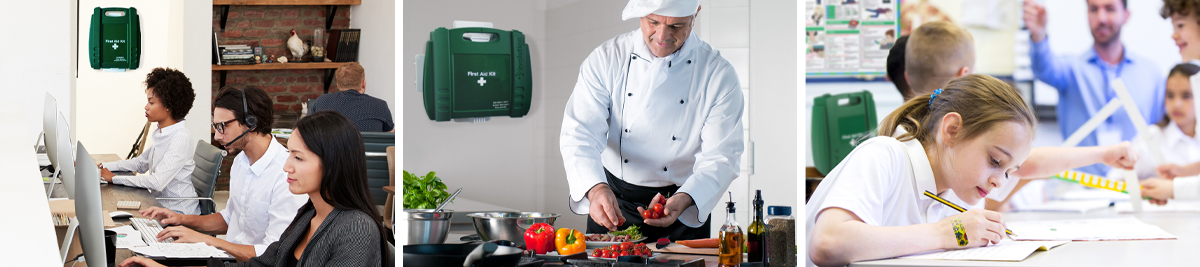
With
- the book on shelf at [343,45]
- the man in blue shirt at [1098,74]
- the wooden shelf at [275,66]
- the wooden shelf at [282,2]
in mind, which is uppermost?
the wooden shelf at [282,2]

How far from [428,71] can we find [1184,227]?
7.20 feet

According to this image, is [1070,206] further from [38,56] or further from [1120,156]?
[38,56]

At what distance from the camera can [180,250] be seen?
1.74 meters

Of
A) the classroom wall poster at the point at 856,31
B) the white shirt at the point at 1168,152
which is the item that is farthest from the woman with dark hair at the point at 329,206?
the white shirt at the point at 1168,152

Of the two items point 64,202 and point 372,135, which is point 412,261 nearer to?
point 64,202

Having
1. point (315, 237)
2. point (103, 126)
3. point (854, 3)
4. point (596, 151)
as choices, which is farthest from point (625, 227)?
point (103, 126)

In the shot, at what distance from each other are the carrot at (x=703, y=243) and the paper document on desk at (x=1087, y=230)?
84 cm

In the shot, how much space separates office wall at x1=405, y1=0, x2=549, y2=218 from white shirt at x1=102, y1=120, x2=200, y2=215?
1.59 meters

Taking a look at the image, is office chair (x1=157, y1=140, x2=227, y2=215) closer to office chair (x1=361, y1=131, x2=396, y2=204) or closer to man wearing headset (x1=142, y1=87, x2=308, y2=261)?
man wearing headset (x1=142, y1=87, x2=308, y2=261)

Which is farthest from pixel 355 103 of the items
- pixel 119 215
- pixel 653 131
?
pixel 653 131

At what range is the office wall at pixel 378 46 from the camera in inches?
172

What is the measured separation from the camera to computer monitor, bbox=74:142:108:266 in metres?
1.13


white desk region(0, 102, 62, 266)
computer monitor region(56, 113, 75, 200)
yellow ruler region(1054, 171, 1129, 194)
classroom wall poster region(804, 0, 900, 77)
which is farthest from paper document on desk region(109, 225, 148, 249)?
yellow ruler region(1054, 171, 1129, 194)

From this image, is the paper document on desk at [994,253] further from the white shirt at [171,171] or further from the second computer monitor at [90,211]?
the white shirt at [171,171]
